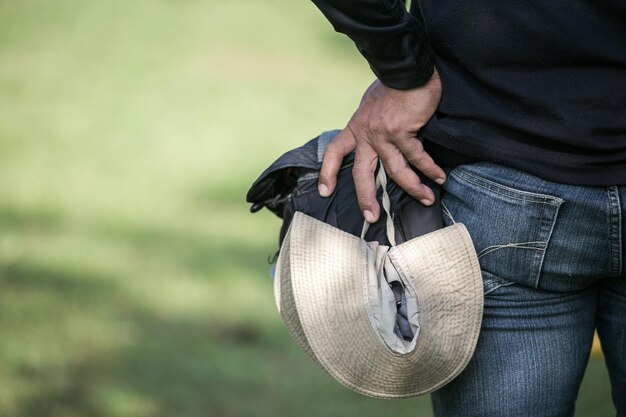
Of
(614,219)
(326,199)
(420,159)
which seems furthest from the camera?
(326,199)

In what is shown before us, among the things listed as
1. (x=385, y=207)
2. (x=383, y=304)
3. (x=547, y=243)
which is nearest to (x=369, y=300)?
(x=383, y=304)

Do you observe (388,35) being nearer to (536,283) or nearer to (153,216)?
(536,283)

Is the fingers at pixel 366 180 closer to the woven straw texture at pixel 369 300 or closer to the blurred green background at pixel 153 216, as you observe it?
the woven straw texture at pixel 369 300

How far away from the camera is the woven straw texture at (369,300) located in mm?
1390

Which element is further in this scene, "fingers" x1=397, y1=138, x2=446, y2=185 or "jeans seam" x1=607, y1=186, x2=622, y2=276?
"fingers" x1=397, y1=138, x2=446, y2=185

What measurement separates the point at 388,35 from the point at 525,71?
0.21 meters

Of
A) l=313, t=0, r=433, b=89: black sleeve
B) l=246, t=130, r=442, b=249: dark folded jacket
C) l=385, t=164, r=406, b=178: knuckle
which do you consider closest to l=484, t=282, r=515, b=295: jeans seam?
l=246, t=130, r=442, b=249: dark folded jacket

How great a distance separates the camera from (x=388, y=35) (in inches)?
53.5

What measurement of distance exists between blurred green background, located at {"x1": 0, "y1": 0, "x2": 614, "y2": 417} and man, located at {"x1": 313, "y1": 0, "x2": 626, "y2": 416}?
1.49m

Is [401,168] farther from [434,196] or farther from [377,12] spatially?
[377,12]

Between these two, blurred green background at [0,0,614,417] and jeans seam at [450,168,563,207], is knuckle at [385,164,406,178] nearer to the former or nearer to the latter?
jeans seam at [450,168,563,207]

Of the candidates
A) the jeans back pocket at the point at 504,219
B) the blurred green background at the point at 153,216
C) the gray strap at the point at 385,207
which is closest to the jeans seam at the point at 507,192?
the jeans back pocket at the point at 504,219

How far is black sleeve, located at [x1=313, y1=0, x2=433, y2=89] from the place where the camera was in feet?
4.42

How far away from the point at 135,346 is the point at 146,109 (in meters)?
3.05
